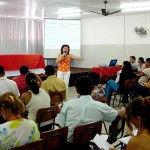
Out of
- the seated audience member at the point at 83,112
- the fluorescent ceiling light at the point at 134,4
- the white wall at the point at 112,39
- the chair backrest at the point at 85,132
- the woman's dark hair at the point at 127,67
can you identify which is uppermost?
the fluorescent ceiling light at the point at 134,4

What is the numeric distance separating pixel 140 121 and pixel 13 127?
3.15 feet

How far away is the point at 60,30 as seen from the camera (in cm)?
1130

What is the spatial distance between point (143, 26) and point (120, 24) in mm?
1092

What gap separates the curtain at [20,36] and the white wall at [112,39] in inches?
84.0

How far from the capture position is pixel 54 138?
250 cm

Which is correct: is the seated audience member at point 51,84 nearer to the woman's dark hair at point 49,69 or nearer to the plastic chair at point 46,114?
the woman's dark hair at point 49,69

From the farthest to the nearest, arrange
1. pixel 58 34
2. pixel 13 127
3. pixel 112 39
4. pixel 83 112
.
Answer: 1. pixel 112 39
2. pixel 58 34
3. pixel 83 112
4. pixel 13 127

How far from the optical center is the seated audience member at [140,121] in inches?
66.8

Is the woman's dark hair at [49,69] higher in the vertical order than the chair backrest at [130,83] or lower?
higher

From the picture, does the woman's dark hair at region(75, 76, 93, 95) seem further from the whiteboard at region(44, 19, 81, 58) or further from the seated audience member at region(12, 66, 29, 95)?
the whiteboard at region(44, 19, 81, 58)

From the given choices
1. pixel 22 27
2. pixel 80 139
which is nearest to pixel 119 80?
pixel 80 139

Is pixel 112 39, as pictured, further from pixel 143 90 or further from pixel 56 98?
pixel 56 98

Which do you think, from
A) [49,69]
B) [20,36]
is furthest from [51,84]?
[20,36]

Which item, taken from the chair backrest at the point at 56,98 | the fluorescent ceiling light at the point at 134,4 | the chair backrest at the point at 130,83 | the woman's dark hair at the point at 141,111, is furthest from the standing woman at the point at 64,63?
the woman's dark hair at the point at 141,111
